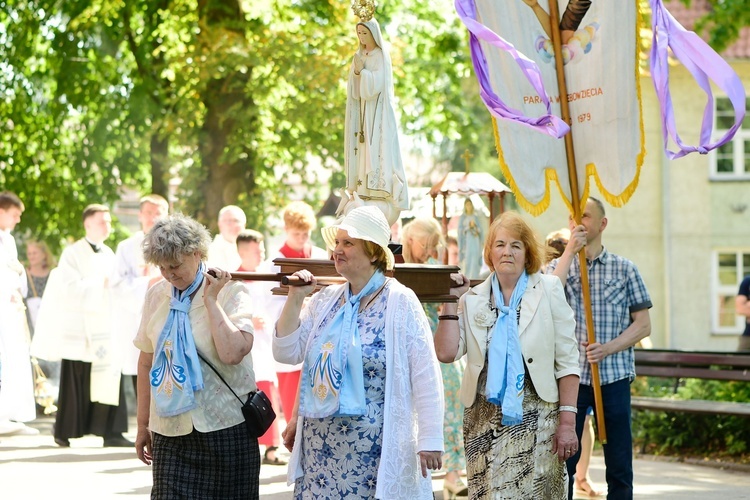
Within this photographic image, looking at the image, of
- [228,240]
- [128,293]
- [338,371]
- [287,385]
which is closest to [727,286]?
[228,240]

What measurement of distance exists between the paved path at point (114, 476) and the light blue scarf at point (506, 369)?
12.1 ft

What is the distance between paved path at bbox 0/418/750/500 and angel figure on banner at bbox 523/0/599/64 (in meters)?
3.87

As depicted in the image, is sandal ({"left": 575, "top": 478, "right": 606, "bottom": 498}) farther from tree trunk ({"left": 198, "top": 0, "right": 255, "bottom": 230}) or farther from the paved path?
tree trunk ({"left": 198, "top": 0, "right": 255, "bottom": 230})

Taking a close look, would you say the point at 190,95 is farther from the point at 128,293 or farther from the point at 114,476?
the point at 114,476

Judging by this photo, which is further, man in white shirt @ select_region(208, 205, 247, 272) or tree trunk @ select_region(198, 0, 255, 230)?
tree trunk @ select_region(198, 0, 255, 230)

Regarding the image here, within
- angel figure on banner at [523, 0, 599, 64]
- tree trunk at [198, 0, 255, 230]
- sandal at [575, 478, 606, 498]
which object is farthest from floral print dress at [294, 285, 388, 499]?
tree trunk at [198, 0, 255, 230]

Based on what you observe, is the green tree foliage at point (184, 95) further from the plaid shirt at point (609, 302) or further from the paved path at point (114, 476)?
the plaid shirt at point (609, 302)

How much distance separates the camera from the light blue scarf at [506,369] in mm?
6555

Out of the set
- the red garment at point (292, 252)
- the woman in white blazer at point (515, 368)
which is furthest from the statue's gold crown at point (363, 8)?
the red garment at point (292, 252)

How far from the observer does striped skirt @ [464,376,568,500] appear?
666 cm

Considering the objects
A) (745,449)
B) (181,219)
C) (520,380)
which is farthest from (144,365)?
(745,449)

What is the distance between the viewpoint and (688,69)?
7629mm

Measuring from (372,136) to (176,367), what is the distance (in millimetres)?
2235

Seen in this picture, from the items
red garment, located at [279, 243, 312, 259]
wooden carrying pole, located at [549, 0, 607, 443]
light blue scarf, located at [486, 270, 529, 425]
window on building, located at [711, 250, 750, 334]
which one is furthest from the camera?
window on building, located at [711, 250, 750, 334]
